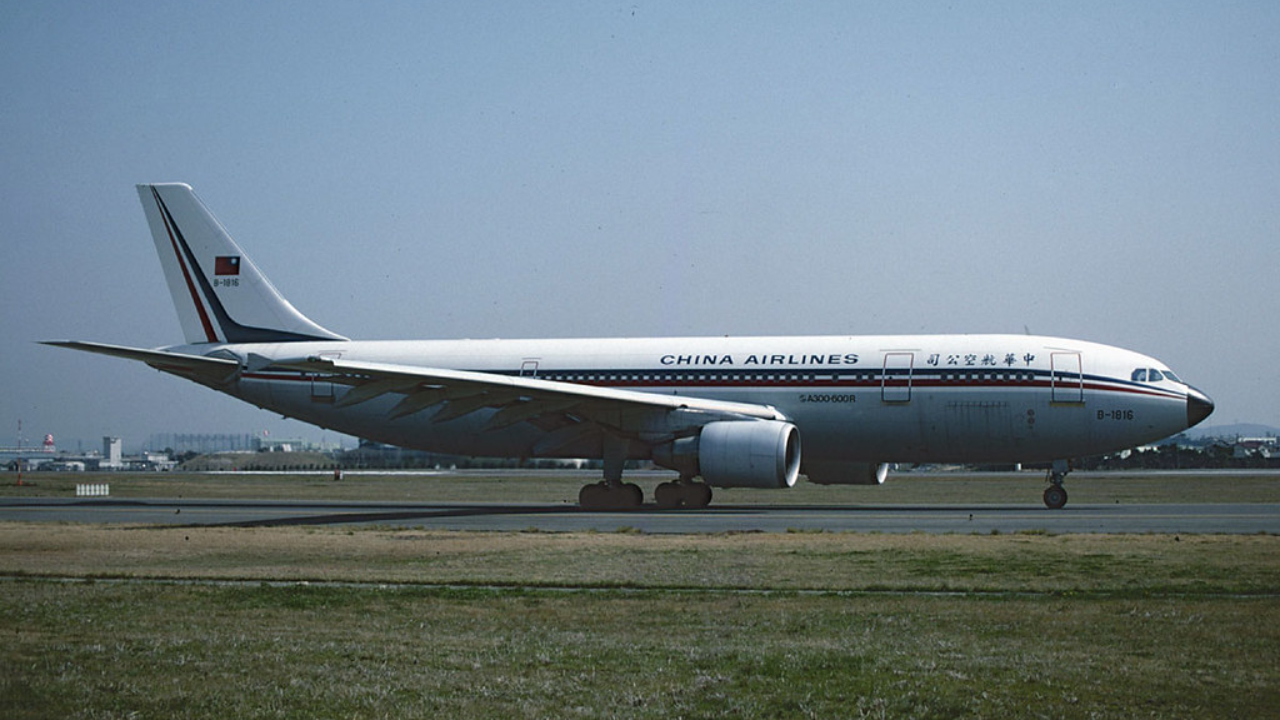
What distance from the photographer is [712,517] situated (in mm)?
28953

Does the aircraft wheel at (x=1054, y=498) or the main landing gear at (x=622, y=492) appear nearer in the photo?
the aircraft wheel at (x=1054, y=498)

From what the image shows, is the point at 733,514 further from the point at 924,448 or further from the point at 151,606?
the point at 151,606

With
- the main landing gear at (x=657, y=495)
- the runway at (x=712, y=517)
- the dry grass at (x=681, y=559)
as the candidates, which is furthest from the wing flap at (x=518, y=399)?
the dry grass at (x=681, y=559)

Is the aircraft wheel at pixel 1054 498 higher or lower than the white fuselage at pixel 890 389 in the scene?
lower

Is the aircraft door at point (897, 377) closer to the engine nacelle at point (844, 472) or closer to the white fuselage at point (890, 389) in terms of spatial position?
the white fuselage at point (890, 389)

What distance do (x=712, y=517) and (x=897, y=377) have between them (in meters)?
6.43

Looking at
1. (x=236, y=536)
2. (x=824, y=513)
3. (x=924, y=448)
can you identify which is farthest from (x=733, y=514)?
(x=236, y=536)

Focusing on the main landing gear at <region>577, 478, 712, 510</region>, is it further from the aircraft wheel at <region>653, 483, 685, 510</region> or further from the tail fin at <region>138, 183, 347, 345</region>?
the tail fin at <region>138, 183, 347, 345</region>

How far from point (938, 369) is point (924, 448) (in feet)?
6.56

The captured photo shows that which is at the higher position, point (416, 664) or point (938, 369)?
point (938, 369)

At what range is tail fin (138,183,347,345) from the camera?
39.4 metres

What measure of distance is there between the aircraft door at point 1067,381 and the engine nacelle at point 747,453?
617 cm

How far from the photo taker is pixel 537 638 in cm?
1135

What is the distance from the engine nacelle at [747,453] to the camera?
30.0 m
